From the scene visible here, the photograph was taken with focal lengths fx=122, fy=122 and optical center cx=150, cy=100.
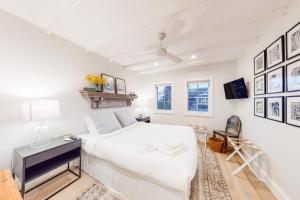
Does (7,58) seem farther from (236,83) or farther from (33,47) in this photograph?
(236,83)

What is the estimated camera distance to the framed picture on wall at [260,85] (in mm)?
2093

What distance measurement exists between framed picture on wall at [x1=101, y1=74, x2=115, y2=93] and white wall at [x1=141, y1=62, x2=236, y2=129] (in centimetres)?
182

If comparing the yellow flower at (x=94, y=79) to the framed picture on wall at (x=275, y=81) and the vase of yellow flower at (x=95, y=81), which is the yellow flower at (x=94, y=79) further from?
the framed picture on wall at (x=275, y=81)

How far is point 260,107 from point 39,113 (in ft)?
11.5

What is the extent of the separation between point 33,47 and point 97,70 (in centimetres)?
121

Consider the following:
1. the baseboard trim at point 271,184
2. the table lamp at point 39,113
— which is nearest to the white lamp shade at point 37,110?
the table lamp at point 39,113

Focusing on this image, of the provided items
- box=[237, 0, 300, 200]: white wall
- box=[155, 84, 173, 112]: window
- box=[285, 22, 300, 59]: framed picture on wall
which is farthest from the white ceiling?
box=[155, 84, 173, 112]: window

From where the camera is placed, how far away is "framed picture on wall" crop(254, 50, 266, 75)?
2102 millimetres

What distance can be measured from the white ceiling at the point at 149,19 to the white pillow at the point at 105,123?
1.50 metres

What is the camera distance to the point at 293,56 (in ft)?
4.76

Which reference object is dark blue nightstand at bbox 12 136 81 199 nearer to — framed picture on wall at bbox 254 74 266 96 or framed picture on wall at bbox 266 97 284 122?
framed picture on wall at bbox 266 97 284 122

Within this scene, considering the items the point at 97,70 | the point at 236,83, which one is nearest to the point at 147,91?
the point at 97,70

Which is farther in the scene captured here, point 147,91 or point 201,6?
point 147,91

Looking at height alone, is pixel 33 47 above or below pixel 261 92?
above
